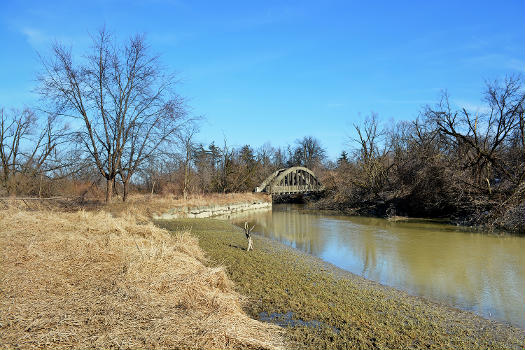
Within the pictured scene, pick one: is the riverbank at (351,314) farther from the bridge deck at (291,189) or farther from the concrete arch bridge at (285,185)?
the bridge deck at (291,189)

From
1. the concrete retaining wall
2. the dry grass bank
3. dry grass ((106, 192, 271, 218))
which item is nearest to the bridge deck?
the concrete retaining wall

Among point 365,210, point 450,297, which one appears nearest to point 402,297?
point 450,297

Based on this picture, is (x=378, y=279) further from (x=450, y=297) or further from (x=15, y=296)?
(x=15, y=296)

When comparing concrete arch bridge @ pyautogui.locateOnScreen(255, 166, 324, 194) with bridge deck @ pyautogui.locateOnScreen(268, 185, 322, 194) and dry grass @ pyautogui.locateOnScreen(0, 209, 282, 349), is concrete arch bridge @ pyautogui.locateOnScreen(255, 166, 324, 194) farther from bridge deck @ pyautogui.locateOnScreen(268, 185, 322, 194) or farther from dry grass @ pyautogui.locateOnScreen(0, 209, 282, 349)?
dry grass @ pyautogui.locateOnScreen(0, 209, 282, 349)

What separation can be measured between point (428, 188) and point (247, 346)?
21.1 metres

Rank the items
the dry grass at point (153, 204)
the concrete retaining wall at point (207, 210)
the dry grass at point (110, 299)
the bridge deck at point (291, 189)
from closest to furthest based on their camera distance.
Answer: the dry grass at point (110, 299), the dry grass at point (153, 204), the concrete retaining wall at point (207, 210), the bridge deck at point (291, 189)

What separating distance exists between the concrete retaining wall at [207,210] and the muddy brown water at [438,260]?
5.43 metres

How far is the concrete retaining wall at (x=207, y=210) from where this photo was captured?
1810 centimetres

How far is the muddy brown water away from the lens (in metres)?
6.82

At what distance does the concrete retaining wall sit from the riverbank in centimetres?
1074

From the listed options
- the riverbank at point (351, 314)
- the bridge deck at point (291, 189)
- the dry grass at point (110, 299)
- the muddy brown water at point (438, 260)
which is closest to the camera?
the dry grass at point (110, 299)

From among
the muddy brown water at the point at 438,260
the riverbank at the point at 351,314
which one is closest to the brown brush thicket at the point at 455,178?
the muddy brown water at the point at 438,260

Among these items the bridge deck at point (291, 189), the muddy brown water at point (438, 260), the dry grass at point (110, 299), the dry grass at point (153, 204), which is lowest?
the muddy brown water at point (438, 260)

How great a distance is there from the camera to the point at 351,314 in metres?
5.10
